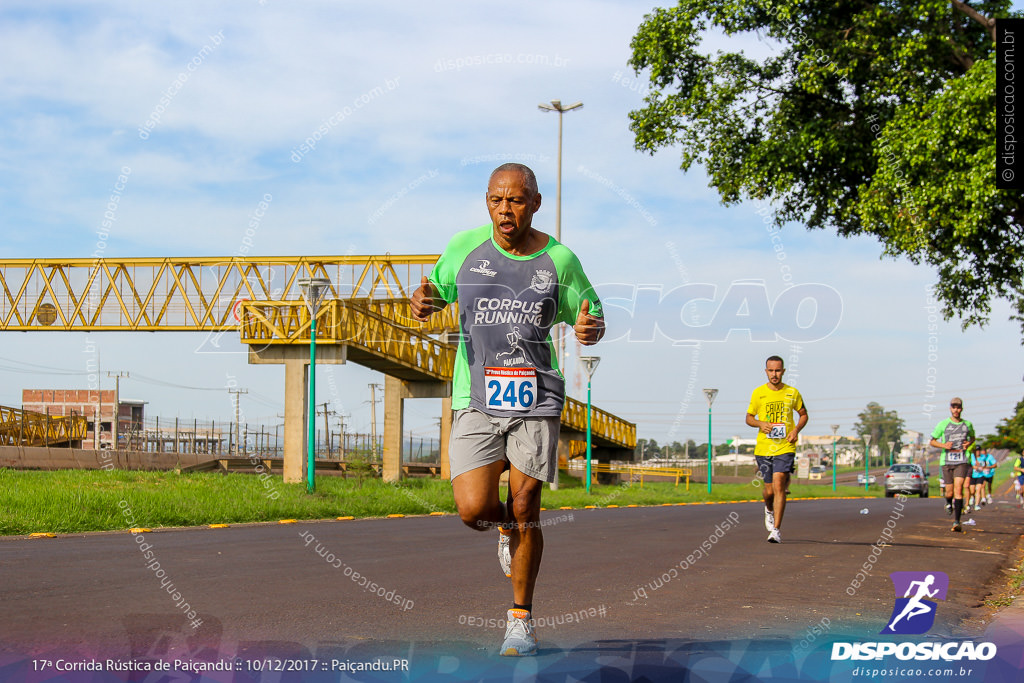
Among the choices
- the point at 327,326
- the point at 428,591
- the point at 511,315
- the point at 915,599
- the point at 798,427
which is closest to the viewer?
the point at 511,315

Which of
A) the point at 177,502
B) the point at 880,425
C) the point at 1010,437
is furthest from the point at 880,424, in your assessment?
the point at 177,502

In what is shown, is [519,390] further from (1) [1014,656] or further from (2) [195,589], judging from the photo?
(2) [195,589]

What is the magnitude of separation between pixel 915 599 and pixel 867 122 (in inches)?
484

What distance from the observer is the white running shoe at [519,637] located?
192 inches

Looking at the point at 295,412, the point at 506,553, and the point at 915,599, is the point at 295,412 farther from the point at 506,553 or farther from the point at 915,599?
the point at 506,553

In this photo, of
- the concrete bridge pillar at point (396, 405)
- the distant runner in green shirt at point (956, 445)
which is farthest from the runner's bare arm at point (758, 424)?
the concrete bridge pillar at point (396, 405)

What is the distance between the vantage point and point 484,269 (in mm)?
5145

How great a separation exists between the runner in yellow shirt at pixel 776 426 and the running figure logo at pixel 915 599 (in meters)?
2.41

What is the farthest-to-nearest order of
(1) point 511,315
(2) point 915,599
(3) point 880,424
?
(3) point 880,424 → (2) point 915,599 → (1) point 511,315

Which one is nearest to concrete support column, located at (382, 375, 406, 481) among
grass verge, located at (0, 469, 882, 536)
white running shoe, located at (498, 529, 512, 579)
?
grass verge, located at (0, 469, 882, 536)

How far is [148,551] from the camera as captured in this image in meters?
9.88

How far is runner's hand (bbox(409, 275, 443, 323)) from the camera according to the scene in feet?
16.9

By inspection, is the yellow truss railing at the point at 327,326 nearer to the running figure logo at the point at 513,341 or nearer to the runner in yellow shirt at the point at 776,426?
the runner in yellow shirt at the point at 776,426

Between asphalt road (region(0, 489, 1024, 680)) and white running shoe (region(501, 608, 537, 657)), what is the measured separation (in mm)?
139
